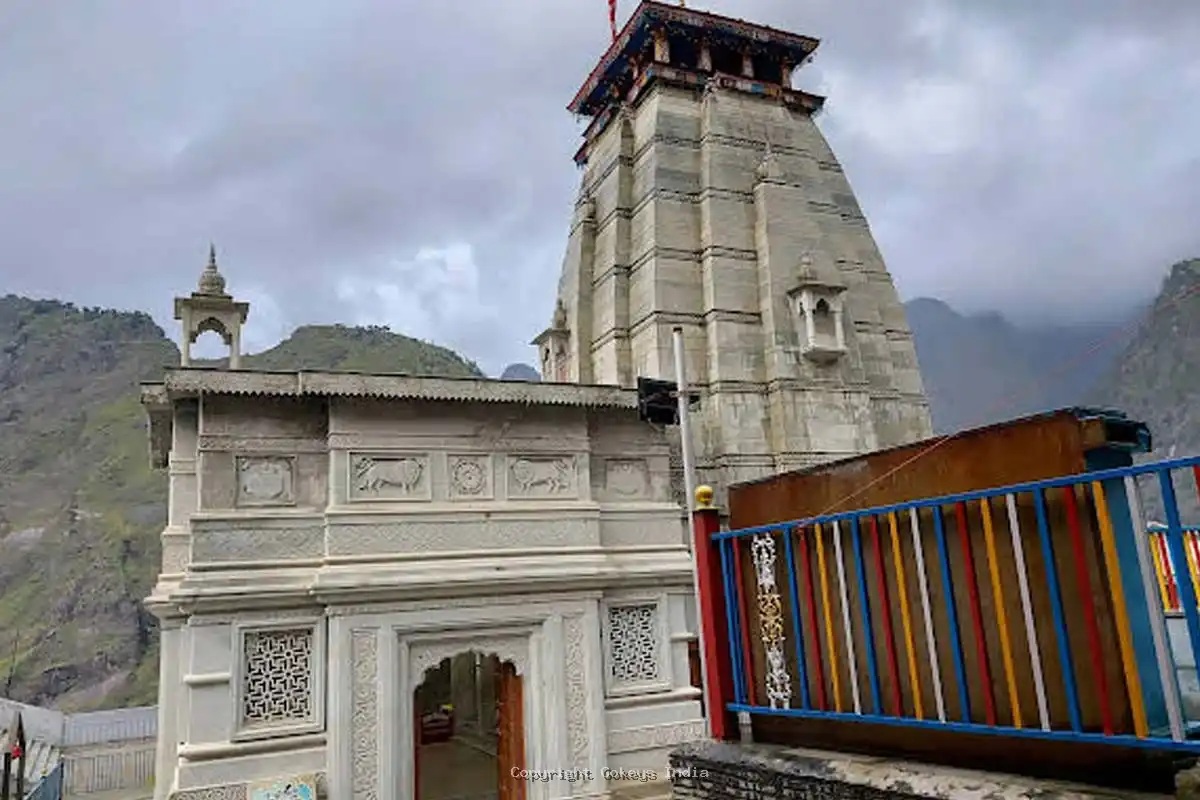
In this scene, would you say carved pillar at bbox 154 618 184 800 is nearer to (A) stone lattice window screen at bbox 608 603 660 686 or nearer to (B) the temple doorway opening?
(B) the temple doorway opening

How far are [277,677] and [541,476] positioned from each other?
3.87m

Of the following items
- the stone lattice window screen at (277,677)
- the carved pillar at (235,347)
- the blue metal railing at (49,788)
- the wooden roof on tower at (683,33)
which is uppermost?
the wooden roof on tower at (683,33)

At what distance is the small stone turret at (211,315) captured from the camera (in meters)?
11.7

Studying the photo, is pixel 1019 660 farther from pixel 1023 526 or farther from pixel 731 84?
pixel 731 84

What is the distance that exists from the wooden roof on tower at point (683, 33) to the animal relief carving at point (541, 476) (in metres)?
11.4

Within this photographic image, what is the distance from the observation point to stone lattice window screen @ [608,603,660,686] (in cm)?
1080

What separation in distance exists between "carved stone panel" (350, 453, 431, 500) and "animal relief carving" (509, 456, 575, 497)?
1.15 metres

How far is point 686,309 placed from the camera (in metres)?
15.8

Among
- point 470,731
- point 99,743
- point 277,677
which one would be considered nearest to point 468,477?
point 277,677

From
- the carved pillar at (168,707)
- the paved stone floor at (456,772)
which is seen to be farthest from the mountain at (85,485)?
the carved pillar at (168,707)

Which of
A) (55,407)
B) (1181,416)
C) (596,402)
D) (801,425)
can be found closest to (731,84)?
(801,425)

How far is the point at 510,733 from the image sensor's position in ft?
34.1

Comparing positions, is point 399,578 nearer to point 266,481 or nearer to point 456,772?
point 266,481

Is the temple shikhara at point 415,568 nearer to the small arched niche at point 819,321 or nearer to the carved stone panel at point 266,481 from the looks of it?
the carved stone panel at point 266,481
